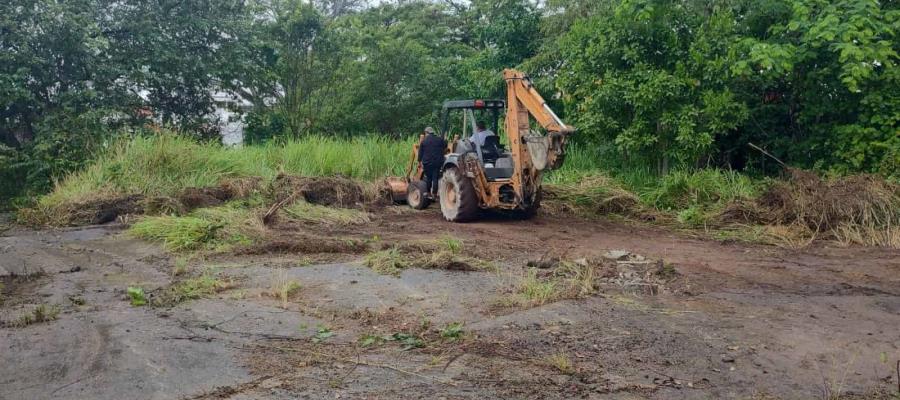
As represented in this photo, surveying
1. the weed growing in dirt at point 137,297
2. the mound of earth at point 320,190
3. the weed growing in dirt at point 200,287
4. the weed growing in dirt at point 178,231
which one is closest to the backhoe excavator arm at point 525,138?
the mound of earth at point 320,190

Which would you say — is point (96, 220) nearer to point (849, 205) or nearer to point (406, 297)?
point (406, 297)

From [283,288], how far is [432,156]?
25.0 ft

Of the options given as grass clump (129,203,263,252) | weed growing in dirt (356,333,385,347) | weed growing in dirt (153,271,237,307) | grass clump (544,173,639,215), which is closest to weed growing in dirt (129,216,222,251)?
grass clump (129,203,263,252)

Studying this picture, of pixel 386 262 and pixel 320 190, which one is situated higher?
pixel 320 190

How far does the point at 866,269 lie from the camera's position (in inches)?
365

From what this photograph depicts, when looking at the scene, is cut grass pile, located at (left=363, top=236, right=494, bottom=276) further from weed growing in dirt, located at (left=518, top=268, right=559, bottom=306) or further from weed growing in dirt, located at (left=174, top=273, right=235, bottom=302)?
weed growing in dirt, located at (left=174, top=273, right=235, bottom=302)

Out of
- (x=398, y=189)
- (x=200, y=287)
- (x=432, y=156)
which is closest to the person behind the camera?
(x=200, y=287)

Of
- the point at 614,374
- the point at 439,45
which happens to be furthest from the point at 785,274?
the point at 439,45

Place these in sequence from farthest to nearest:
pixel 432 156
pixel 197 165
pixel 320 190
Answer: pixel 197 165, pixel 320 190, pixel 432 156

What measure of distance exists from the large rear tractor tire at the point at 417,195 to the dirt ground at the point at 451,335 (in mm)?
5510

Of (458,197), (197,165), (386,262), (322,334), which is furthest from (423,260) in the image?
(197,165)

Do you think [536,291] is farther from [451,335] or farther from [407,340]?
[407,340]

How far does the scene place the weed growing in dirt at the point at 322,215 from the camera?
1342 centimetres

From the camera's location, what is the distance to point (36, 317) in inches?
276
